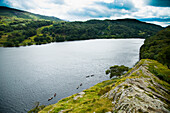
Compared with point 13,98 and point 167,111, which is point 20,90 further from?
point 167,111

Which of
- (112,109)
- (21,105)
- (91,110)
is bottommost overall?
(21,105)

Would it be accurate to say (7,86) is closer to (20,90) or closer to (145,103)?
(20,90)

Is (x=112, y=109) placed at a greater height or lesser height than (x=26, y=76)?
greater

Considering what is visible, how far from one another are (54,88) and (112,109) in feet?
140

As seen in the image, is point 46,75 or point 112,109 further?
point 46,75

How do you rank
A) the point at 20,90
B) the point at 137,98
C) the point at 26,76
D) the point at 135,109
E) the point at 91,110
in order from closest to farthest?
1. the point at 135,109
2. the point at 137,98
3. the point at 91,110
4. the point at 20,90
5. the point at 26,76

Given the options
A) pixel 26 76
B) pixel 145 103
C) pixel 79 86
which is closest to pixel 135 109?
pixel 145 103

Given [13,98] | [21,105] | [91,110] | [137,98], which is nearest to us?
[137,98]

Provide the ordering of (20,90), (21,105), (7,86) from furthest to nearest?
(7,86) < (20,90) < (21,105)

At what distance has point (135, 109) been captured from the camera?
17.5 meters

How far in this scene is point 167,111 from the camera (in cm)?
1756

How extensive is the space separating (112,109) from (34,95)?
42372mm

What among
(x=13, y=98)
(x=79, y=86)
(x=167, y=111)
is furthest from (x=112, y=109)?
(x=13, y=98)

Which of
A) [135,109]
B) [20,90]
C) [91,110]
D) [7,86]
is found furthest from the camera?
[7,86]
